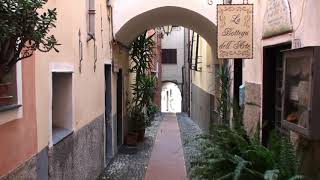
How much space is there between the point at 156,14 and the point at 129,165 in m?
3.52

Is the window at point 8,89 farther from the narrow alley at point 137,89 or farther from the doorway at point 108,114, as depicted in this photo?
the doorway at point 108,114

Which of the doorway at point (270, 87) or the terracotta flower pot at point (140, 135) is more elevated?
the doorway at point (270, 87)

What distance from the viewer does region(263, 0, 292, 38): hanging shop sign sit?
18.7 feet

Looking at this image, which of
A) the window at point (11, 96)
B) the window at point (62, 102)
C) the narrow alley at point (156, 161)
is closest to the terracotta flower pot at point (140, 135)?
the narrow alley at point (156, 161)

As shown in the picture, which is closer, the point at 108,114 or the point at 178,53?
the point at 108,114

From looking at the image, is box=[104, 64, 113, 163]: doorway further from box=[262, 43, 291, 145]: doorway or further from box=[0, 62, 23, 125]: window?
box=[0, 62, 23, 125]: window

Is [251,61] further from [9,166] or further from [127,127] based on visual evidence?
[127,127]

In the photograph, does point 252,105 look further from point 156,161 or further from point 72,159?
point 156,161

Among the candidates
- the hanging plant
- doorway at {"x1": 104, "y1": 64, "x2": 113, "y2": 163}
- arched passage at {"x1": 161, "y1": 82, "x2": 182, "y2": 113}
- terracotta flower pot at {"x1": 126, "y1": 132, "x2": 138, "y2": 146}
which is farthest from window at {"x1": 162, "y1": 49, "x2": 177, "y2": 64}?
the hanging plant

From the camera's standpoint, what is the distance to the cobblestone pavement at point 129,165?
9.52 meters

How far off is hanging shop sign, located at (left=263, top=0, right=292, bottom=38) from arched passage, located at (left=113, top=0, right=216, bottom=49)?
3.92 meters

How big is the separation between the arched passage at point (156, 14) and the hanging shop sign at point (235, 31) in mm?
3226

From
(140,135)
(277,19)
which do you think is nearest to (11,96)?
(277,19)

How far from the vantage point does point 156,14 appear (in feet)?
38.1
